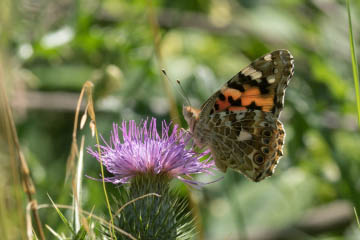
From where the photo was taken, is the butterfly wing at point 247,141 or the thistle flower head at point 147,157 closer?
the thistle flower head at point 147,157

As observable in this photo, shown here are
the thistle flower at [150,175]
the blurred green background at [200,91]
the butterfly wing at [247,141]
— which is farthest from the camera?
the blurred green background at [200,91]

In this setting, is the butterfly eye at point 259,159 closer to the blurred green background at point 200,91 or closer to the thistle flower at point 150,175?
the thistle flower at point 150,175

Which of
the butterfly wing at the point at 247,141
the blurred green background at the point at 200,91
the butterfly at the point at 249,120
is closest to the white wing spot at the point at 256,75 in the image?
the butterfly at the point at 249,120

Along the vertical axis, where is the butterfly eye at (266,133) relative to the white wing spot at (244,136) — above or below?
above

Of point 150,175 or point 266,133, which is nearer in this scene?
point 150,175

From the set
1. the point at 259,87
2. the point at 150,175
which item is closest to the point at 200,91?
the point at 259,87

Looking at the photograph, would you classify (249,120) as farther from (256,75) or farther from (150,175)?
(150,175)

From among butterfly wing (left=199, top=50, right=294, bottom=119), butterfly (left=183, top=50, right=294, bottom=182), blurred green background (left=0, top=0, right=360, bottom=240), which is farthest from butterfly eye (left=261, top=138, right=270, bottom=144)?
blurred green background (left=0, top=0, right=360, bottom=240)

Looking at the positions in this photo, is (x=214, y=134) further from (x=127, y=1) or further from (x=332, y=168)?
(x=127, y=1)
